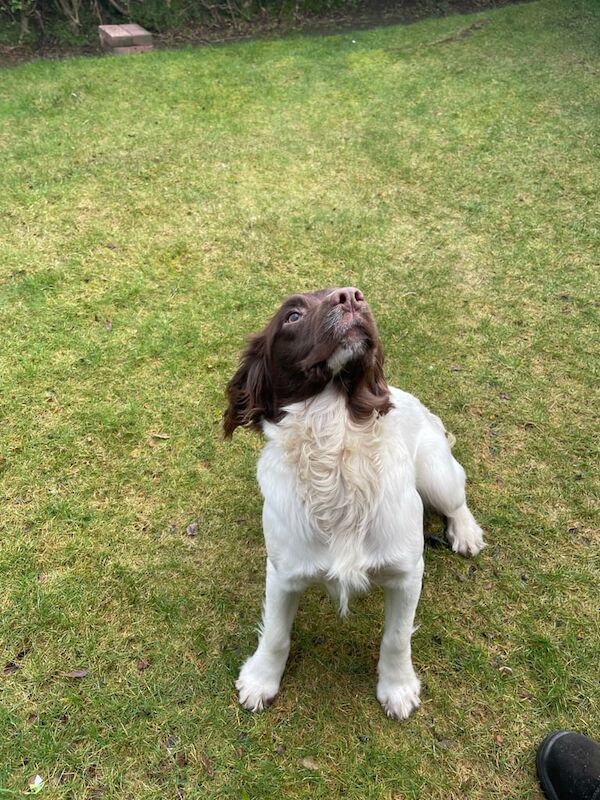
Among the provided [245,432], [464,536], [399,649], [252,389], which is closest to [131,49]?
[245,432]

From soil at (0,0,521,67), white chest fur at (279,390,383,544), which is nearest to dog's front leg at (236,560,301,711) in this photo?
white chest fur at (279,390,383,544)

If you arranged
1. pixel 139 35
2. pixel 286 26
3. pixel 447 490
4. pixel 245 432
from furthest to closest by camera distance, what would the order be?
pixel 286 26, pixel 139 35, pixel 245 432, pixel 447 490

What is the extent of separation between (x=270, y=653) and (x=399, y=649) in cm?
48

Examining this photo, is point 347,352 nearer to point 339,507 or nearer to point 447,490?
point 339,507

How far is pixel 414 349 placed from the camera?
12.9 ft

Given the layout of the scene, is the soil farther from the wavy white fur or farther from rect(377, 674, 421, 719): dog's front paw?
rect(377, 674, 421, 719): dog's front paw

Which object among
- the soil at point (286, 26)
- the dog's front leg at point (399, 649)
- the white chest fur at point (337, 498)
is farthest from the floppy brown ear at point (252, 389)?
the soil at point (286, 26)

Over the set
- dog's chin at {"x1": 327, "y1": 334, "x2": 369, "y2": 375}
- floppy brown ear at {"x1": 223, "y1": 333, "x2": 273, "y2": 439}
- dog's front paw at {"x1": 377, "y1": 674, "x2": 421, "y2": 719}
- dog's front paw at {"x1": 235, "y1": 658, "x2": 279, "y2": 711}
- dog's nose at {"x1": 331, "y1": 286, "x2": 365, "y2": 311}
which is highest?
dog's nose at {"x1": 331, "y1": 286, "x2": 365, "y2": 311}

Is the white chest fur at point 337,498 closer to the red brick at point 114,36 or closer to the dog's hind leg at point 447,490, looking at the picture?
the dog's hind leg at point 447,490

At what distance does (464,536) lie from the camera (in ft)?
9.37

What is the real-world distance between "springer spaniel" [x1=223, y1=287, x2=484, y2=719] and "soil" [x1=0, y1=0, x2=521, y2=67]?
26.7 ft

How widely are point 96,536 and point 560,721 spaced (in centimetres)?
211

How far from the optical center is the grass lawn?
234 centimetres

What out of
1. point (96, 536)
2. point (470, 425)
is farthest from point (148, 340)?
point (470, 425)
